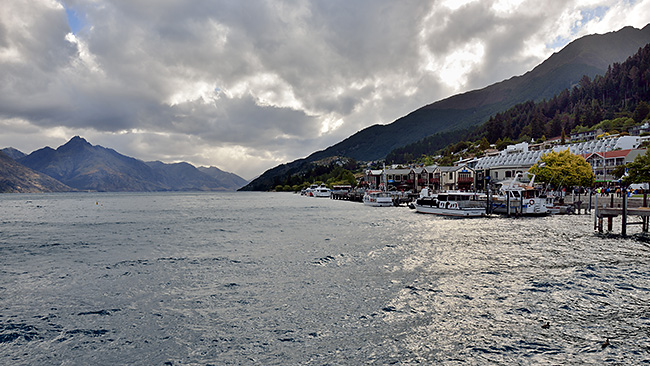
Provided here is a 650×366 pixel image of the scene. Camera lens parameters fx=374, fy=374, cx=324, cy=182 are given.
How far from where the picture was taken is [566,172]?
286ft

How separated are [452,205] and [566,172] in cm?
3865

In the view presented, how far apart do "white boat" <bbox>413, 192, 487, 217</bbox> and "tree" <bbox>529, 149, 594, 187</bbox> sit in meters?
29.9

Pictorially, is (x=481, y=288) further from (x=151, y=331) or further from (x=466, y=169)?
(x=466, y=169)

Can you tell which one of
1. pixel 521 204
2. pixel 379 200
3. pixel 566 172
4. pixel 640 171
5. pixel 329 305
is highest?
pixel 566 172

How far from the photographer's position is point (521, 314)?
53.1ft

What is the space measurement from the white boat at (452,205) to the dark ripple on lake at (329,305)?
104 ft

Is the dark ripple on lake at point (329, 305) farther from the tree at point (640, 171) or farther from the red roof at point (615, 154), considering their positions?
the red roof at point (615, 154)

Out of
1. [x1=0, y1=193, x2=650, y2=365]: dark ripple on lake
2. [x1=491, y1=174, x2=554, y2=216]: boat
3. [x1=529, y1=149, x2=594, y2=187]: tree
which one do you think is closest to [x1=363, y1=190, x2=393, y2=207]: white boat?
[x1=491, y1=174, x2=554, y2=216]: boat

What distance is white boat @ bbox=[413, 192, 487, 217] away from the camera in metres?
66.3

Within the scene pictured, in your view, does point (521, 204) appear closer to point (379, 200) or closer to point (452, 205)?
point (452, 205)

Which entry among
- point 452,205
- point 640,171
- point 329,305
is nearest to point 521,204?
point 452,205

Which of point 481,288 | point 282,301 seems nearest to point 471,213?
point 481,288

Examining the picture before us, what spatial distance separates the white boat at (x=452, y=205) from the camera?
66.3 m

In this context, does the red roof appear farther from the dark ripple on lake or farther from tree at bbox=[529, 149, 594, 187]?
the dark ripple on lake
